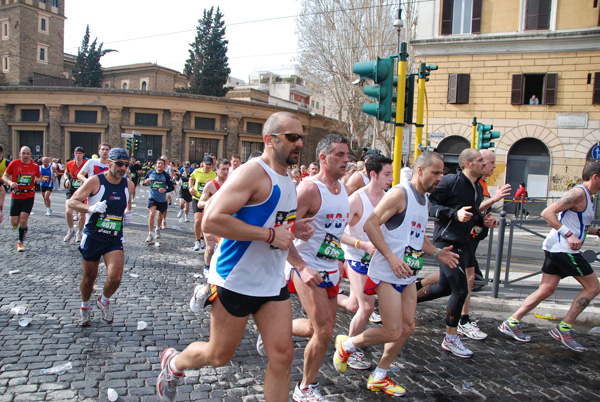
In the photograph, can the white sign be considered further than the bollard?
Yes

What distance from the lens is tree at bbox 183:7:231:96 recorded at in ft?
160

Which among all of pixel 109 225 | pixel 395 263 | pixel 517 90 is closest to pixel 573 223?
pixel 395 263

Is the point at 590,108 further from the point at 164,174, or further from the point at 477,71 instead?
the point at 164,174

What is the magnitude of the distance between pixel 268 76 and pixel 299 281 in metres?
85.1

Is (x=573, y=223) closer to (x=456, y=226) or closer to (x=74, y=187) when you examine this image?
(x=456, y=226)

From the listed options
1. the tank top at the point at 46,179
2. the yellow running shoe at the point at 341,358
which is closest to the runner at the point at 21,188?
the tank top at the point at 46,179

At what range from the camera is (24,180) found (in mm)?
9258

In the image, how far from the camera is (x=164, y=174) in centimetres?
1103

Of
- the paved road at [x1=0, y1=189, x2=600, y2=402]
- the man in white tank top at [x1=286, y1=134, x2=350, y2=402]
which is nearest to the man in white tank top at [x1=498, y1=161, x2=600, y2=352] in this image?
the paved road at [x1=0, y1=189, x2=600, y2=402]

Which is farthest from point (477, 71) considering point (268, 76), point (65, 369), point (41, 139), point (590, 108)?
point (268, 76)

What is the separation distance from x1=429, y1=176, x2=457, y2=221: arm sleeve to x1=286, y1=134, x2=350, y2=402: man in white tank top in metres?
1.44

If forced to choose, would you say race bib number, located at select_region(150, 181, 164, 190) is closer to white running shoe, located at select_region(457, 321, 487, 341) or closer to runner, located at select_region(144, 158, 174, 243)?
runner, located at select_region(144, 158, 174, 243)

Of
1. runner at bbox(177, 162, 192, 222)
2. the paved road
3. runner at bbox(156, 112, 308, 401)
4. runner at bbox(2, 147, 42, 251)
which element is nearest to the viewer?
runner at bbox(156, 112, 308, 401)

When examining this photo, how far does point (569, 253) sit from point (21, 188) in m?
9.60
